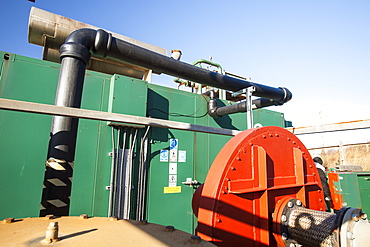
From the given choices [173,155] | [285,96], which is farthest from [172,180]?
[285,96]

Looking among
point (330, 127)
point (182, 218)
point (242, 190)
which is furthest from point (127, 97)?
point (330, 127)

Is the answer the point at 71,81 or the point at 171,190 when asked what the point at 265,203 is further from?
the point at 171,190

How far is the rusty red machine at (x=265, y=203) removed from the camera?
4.25 ft

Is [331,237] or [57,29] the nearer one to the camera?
[331,237]

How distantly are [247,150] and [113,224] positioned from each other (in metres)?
1.06

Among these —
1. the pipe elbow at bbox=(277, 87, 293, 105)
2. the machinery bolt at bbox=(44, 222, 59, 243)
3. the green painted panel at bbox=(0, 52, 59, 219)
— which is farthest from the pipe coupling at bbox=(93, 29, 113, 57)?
the pipe elbow at bbox=(277, 87, 293, 105)

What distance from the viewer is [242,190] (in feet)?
4.81

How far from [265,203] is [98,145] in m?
2.57

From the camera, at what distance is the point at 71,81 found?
6.51ft

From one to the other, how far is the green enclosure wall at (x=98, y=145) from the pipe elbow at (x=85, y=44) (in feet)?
3.96

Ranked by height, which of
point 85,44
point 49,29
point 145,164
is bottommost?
point 145,164

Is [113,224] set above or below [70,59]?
below

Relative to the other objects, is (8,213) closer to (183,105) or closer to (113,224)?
(113,224)

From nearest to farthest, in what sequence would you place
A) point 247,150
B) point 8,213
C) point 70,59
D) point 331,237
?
1. point 331,237
2. point 247,150
3. point 70,59
4. point 8,213
